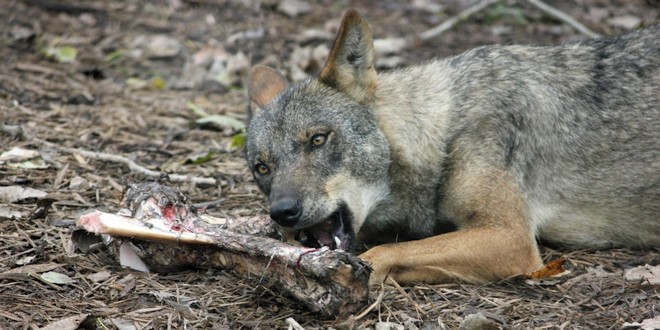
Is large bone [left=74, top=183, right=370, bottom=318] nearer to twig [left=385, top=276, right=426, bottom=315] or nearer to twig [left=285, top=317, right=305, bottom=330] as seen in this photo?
twig [left=285, top=317, right=305, bottom=330]

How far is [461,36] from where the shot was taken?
1084 cm

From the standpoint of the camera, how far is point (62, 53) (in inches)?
379

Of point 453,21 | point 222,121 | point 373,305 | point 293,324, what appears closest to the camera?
point 293,324

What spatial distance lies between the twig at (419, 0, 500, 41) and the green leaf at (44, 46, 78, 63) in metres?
4.45

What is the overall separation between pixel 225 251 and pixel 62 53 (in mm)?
5873

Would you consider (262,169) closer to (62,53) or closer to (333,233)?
(333,233)

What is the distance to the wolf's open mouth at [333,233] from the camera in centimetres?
511

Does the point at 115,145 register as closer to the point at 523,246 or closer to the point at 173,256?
the point at 173,256

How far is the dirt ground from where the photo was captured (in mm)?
4441

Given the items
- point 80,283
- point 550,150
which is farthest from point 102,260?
point 550,150

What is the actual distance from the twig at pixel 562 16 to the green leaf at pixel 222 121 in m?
4.90

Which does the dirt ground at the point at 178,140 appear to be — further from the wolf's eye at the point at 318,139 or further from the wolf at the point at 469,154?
the wolf's eye at the point at 318,139

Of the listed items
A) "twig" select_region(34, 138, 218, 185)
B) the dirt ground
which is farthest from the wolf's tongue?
"twig" select_region(34, 138, 218, 185)

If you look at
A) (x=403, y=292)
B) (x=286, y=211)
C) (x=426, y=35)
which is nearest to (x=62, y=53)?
(x=426, y=35)
